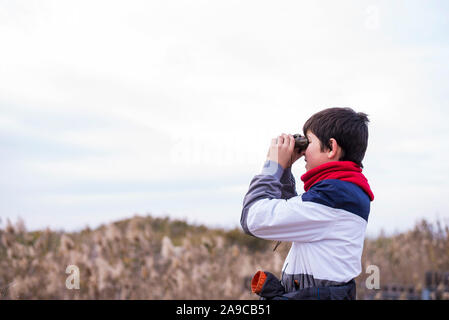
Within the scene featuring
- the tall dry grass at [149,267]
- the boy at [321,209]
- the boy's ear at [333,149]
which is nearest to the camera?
the boy at [321,209]

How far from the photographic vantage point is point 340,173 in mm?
2518

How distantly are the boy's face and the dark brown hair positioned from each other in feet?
0.07

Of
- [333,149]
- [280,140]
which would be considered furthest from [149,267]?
[333,149]

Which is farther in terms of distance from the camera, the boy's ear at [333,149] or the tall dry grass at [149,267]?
the tall dry grass at [149,267]

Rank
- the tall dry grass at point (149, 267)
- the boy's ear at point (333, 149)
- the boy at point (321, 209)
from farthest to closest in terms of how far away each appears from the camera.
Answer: the tall dry grass at point (149, 267), the boy's ear at point (333, 149), the boy at point (321, 209)

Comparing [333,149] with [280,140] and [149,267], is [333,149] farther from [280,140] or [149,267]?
[149,267]

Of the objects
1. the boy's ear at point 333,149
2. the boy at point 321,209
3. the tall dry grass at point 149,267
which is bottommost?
the tall dry grass at point 149,267

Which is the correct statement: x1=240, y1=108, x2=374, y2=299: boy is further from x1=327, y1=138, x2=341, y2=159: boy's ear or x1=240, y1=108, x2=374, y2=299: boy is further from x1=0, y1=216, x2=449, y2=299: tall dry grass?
x1=0, y1=216, x2=449, y2=299: tall dry grass

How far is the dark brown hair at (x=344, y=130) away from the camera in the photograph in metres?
2.62

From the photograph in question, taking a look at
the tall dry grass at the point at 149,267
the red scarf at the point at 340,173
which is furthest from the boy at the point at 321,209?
the tall dry grass at the point at 149,267

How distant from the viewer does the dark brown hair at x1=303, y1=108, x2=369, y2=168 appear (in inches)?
103

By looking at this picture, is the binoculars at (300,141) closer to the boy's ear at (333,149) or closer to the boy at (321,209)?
the boy at (321,209)
